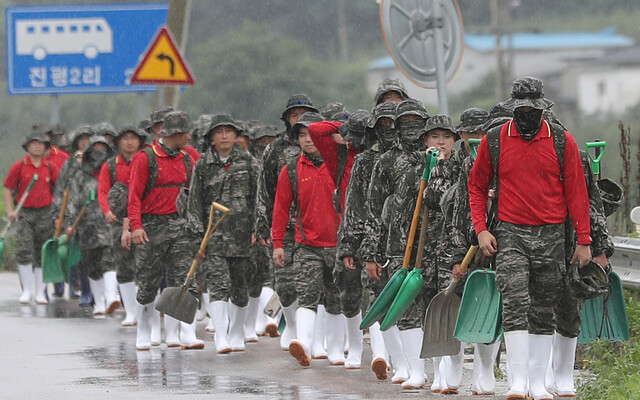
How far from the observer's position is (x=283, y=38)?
4756 cm

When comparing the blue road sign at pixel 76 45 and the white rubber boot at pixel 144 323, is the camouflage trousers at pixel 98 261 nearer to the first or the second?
the white rubber boot at pixel 144 323

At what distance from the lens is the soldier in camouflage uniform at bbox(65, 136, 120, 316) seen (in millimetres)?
17609

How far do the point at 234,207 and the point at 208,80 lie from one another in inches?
1334

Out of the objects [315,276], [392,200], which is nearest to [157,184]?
[315,276]

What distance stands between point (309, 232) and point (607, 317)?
3.13 metres

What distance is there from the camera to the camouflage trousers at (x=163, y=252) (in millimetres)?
13820

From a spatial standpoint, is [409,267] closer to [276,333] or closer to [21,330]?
[276,333]

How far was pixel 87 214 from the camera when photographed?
58.9 feet

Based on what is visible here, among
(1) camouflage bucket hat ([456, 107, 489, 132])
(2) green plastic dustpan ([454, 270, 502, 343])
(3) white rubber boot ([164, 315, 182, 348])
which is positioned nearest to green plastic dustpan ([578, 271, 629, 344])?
(2) green plastic dustpan ([454, 270, 502, 343])

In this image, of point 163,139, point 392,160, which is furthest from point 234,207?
point 392,160

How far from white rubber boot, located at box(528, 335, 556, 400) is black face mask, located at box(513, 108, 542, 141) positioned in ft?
4.00

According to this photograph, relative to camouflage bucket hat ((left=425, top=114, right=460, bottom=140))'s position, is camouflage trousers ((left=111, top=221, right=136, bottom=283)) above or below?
below

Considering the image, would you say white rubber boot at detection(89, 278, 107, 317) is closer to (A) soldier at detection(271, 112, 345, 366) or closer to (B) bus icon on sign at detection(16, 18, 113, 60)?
(A) soldier at detection(271, 112, 345, 366)

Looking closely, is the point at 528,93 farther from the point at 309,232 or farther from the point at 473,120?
the point at 309,232
